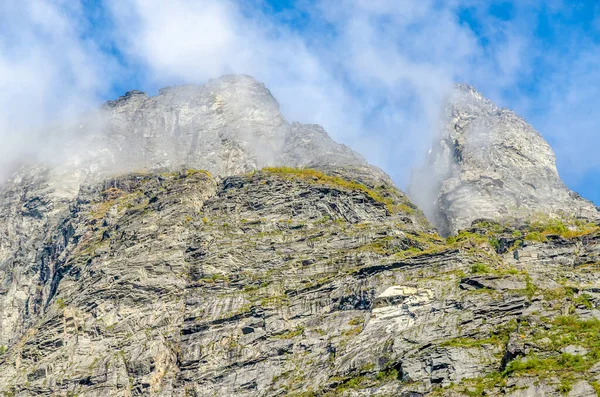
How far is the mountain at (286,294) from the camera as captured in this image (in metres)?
79.8

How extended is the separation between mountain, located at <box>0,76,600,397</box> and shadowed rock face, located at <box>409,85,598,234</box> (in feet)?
8.25

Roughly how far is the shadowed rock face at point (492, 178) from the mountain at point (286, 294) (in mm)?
2513

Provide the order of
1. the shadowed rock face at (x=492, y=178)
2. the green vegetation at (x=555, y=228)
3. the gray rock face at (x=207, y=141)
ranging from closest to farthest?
the green vegetation at (x=555, y=228), the shadowed rock face at (x=492, y=178), the gray rock face at (x=207, y=141)

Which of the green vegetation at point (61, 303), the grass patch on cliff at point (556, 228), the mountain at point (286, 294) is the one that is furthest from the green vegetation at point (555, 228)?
the green vegetation at point (61, 303)

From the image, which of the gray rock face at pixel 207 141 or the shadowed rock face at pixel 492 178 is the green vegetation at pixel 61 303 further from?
the shadowed rock face at pixel 492 178

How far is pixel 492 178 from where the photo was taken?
168m

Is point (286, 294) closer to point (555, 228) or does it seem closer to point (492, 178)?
point (555, 228)

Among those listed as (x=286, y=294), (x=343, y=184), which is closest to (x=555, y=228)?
(x=343, y=184)

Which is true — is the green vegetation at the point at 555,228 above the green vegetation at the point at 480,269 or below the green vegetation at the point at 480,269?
above

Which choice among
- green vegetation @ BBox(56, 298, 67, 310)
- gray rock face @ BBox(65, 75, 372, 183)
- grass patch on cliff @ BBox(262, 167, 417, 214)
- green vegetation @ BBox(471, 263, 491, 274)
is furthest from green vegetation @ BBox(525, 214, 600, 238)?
green vegetation @ BBox(56, 298, 67, 310)

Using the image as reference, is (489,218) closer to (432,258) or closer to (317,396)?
(432,258)

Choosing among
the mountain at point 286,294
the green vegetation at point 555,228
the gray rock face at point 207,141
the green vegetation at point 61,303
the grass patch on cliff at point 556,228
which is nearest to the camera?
the mountain at point 286,294

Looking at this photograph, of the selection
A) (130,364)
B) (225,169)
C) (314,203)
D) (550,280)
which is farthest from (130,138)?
(550,280)

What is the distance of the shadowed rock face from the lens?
6344 inches
